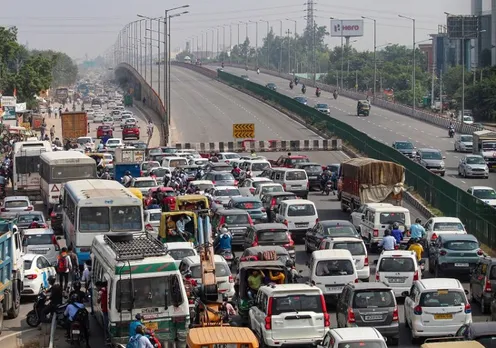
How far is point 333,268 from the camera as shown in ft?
85.8

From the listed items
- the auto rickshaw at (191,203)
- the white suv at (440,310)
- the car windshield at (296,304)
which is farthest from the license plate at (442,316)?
the auto rickshaw at (191,203)

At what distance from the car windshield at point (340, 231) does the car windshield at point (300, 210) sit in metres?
4.25

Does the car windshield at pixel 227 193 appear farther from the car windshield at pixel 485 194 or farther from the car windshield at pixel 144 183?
the car windshield at pixel 485 194

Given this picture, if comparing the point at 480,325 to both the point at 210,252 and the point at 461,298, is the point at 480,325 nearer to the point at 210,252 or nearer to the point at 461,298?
the point at 461,298

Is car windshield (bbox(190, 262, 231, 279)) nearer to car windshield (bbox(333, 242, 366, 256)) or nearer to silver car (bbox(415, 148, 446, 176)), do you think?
car windshield (bbox(333, 242, 366, 256))

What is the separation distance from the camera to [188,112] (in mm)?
113812

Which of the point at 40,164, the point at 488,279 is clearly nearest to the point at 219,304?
the point at 488,279

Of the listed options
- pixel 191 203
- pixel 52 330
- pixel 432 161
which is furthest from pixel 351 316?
pixel 432 161

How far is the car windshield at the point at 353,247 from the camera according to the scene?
2948cm

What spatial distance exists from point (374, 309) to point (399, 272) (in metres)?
4.86

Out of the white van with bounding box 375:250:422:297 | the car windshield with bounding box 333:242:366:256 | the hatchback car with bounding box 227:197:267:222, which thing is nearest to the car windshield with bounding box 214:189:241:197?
the hatchback car with bounding box 227:197:267:222

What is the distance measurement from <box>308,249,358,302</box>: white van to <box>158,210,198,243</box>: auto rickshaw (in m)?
6.34

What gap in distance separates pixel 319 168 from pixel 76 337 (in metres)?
33.5

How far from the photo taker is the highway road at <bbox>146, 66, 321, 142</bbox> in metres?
90.2
